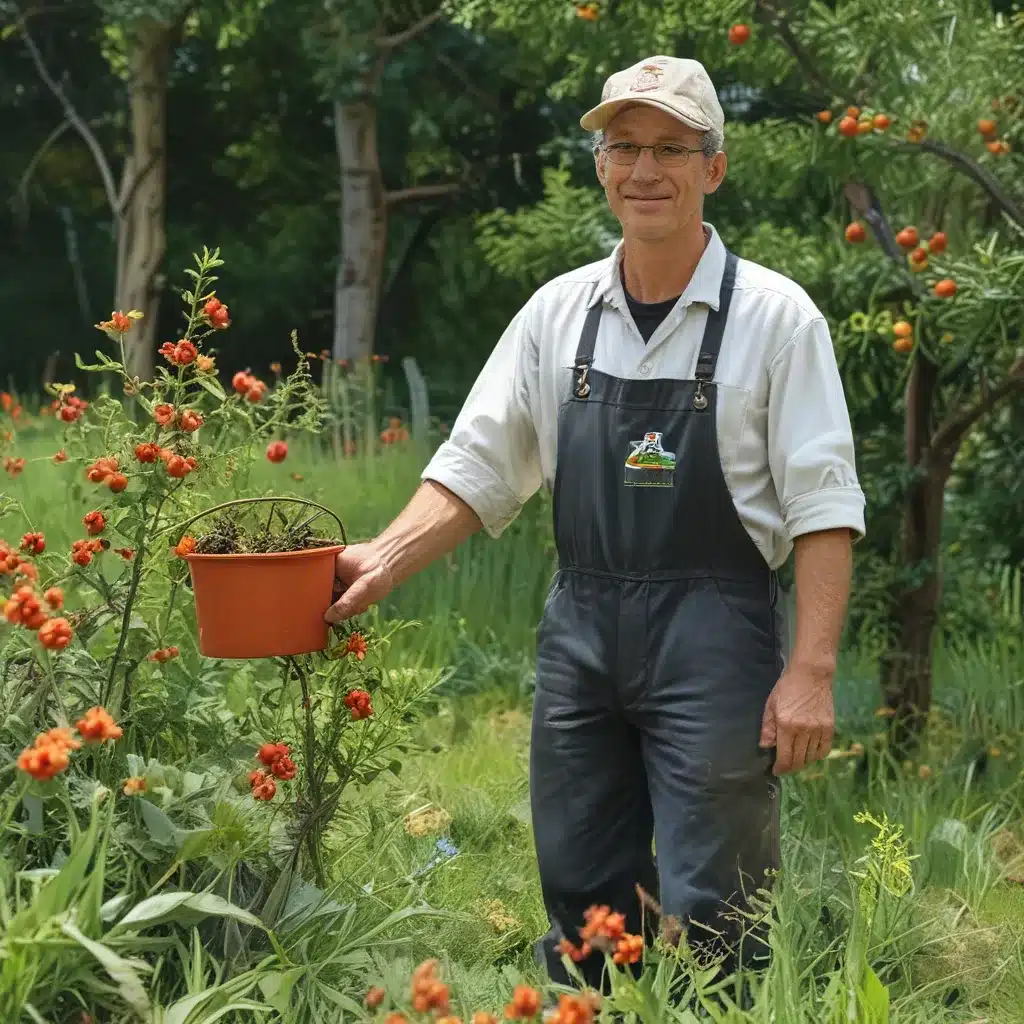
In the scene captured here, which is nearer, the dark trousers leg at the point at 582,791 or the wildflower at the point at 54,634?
the wildflower at the point at 54,634

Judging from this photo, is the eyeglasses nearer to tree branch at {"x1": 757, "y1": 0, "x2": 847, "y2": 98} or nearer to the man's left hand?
the man's left hand

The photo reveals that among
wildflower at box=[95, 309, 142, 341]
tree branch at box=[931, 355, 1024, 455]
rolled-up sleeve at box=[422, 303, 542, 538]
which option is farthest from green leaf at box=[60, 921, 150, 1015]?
tree branch at box=[931, 355, 1024, 455]

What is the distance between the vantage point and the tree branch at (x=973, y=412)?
4.54 m

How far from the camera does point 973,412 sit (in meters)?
4.73

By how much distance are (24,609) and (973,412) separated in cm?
348

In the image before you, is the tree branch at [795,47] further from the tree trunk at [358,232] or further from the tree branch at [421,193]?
the tree branch at [421,193]

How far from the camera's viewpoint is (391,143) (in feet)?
56.1

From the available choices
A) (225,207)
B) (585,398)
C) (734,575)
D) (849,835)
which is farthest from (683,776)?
(225,207)

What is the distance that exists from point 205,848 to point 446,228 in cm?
1469

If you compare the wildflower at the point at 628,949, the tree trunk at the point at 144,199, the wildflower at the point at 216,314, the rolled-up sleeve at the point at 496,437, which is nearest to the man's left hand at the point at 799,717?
the rolled-up sleeve at the point at 496,437

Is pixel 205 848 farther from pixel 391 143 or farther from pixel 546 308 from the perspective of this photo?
pixel 391 143

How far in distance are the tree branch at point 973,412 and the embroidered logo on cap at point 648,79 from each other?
7.29 ft

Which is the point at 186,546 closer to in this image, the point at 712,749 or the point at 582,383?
the point at 582,383

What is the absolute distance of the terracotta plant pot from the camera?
2535mm
